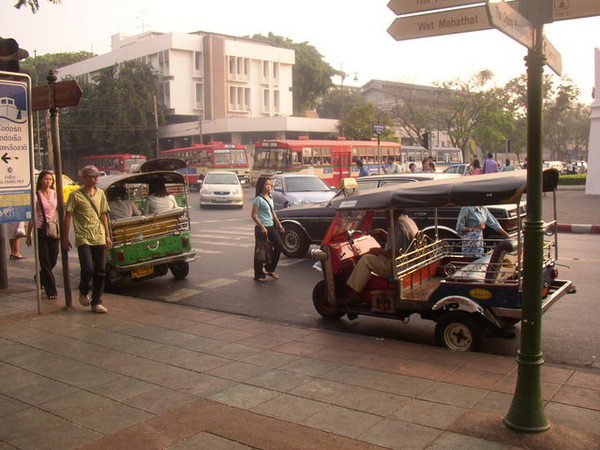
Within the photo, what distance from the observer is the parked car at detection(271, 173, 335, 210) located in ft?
59.5

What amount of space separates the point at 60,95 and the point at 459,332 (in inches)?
223

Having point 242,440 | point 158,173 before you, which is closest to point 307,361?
point 242,440

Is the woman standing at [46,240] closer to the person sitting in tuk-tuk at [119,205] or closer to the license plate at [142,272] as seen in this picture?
the person sitting in tuk-tuk at [119,205]

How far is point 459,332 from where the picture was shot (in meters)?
6.53

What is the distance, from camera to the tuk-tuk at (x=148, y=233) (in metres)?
9.94

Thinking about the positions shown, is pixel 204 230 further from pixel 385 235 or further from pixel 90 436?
pixel 90 436

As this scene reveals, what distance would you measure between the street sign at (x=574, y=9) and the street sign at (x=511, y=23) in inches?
25.5

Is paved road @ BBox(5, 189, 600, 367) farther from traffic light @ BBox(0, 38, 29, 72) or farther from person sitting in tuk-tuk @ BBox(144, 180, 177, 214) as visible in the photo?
traffic light @ BBox(0, 38, 29, 72)

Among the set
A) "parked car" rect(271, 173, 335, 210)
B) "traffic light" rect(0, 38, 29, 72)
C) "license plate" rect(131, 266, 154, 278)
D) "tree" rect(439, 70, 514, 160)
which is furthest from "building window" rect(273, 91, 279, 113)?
"traffic light" rect(0, 38, 29, 72)

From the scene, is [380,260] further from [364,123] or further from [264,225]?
[364,123]

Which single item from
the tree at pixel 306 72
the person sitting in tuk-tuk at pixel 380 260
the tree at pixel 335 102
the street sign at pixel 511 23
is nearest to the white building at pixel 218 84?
the tree at pixel 306 72

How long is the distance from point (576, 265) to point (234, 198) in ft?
58.3

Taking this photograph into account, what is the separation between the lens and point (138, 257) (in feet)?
33.0

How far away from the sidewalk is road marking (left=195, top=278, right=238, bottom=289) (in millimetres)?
2949
